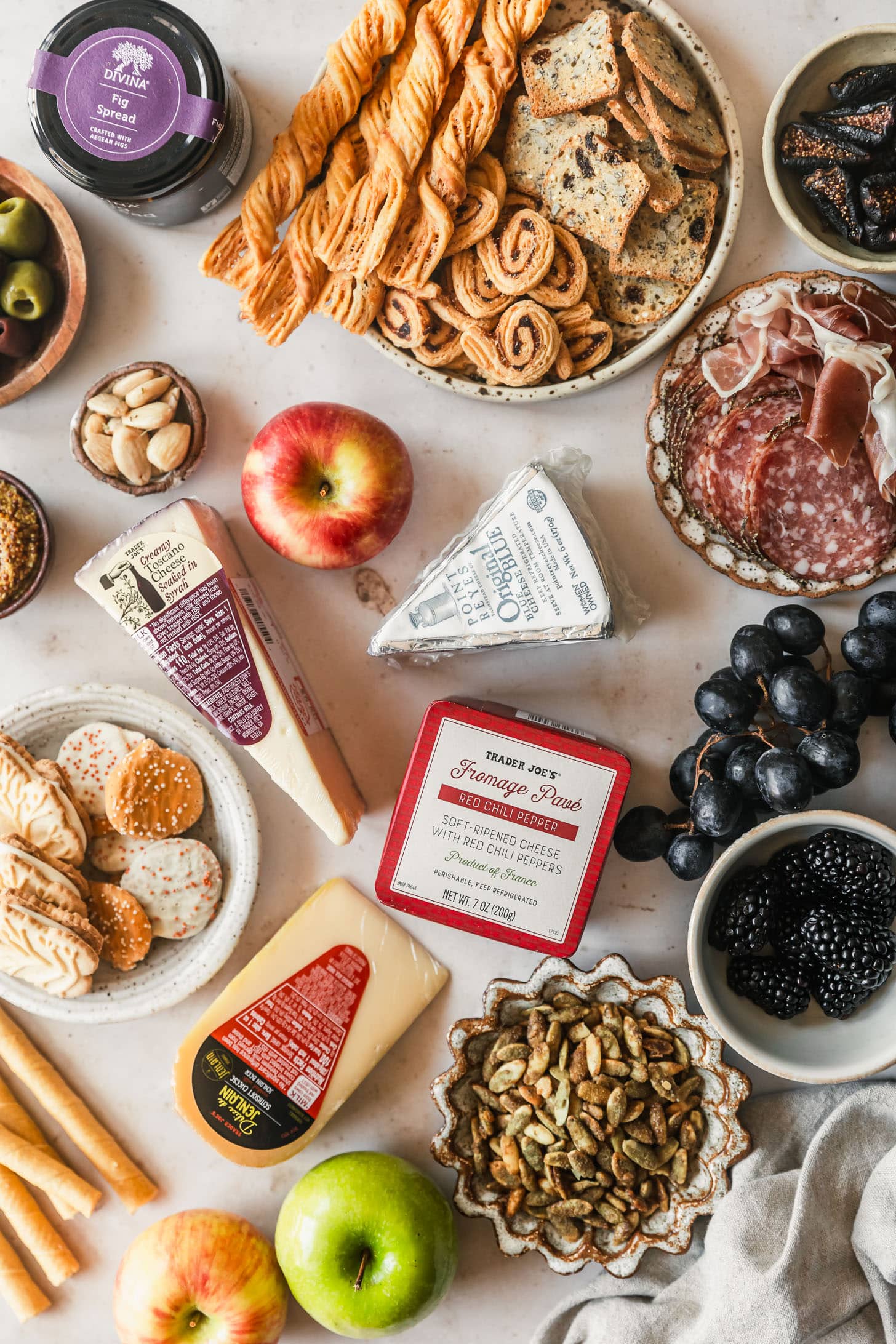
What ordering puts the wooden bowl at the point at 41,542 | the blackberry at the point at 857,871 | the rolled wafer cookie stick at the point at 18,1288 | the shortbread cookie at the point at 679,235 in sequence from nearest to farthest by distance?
the blackberry at the point at 857,871, the shortbread cookie at the point at 679,235, the wooden bowl at the point at 41,542, the rolled wafer cookie stick at the point at 18,1288

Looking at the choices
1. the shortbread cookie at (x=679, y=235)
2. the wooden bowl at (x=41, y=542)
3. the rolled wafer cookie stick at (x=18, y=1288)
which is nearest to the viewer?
the shortbread cookie at (x=679, y=235)

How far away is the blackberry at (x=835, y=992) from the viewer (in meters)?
1.13

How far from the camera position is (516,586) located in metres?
1.15

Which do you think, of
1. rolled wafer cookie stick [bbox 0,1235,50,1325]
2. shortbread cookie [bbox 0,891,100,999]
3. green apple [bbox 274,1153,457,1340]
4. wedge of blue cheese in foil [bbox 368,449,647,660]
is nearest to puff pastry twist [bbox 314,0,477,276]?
wedge of blue cheese in foil [bbox 368,449,647,660]

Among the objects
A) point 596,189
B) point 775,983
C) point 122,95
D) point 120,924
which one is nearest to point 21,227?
point 122,95

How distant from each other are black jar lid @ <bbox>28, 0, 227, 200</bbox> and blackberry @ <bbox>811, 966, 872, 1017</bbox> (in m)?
1.29

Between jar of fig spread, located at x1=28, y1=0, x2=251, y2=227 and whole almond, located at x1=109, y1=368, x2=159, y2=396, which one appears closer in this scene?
jar of fig spread, located at x1=28, y1=0, x2=251, y2=227

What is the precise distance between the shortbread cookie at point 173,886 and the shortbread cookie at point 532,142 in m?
1.03

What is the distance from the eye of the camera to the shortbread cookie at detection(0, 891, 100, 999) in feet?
4.11

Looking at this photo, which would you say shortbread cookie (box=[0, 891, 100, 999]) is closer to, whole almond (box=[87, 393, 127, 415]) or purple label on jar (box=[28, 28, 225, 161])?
whole almond (box=[87, 393, 127, 415])

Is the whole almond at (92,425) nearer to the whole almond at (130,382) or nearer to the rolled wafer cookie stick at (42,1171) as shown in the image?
the whole almond at (130,382)

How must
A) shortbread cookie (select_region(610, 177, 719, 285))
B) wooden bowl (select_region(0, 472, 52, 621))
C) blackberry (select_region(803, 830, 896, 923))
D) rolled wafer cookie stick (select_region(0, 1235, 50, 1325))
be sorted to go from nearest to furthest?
blackberry (select_region(803, 830, 896, 923)) < shortbread cookie (select_region(610, 177, 719, 285)) < wooden bowl (select_region(0, 472, 52, 621)) < rolled wafer cookie stick (select_region(0, 1235, 50, 1325))

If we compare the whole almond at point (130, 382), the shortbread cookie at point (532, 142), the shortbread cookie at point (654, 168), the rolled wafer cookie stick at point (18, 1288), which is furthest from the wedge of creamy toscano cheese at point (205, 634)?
the rolled wafer cookie stick at point (18, 1288)

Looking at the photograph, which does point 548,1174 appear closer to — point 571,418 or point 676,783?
point 676,783
